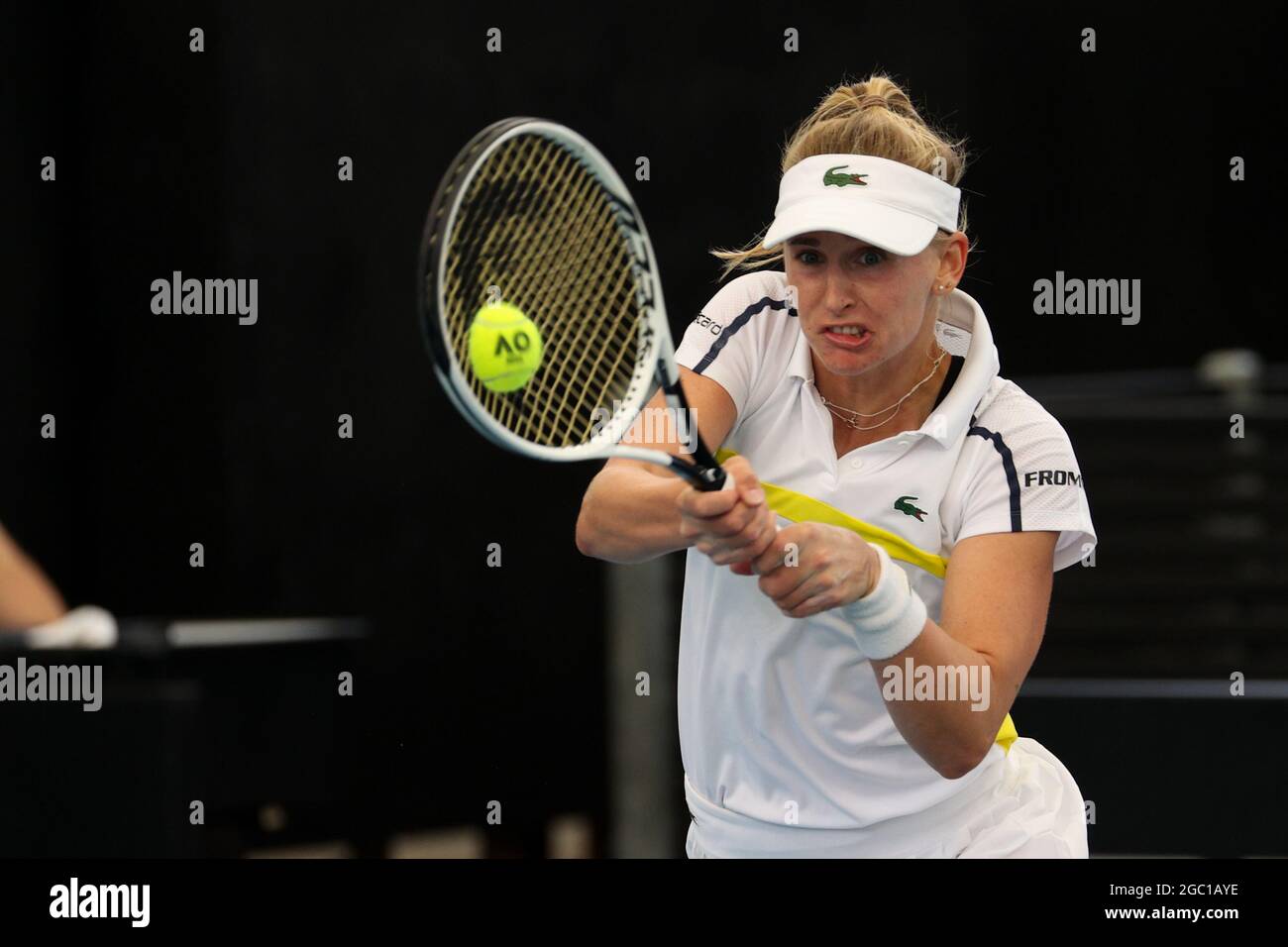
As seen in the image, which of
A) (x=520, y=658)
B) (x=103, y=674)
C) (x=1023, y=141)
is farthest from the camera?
(x=520, y=658)

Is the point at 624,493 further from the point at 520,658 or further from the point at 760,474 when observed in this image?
the point at 520,658

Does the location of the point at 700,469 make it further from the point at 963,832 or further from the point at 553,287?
the point at 963,832

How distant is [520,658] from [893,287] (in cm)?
217

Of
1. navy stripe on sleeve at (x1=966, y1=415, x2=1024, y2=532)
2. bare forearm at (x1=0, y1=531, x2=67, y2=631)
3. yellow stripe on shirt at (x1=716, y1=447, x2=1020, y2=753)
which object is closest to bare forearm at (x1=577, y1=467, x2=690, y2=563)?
yellow stripe on shirt at (x1=716, y1=447, x2=1020, y2=753)

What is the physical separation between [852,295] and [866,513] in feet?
0.76

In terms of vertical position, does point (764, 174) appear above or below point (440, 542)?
above

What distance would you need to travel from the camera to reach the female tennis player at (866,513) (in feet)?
5.70

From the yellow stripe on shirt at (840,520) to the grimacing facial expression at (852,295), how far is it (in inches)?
5.6

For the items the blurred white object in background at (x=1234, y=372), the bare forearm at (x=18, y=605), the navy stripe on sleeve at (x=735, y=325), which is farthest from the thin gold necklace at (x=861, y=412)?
the blurred white object in background at (x=1234, y=372)

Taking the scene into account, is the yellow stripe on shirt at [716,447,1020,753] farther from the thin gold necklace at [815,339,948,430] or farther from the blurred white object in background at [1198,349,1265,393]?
the blurred white object in background at [1198,349,1265,393]

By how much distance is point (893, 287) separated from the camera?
5.80 feet

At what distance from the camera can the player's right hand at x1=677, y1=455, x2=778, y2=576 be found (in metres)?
1.57

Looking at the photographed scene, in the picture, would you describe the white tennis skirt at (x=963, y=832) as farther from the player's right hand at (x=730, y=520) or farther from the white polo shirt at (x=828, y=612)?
the player's right hand at (x=730, y=520)
